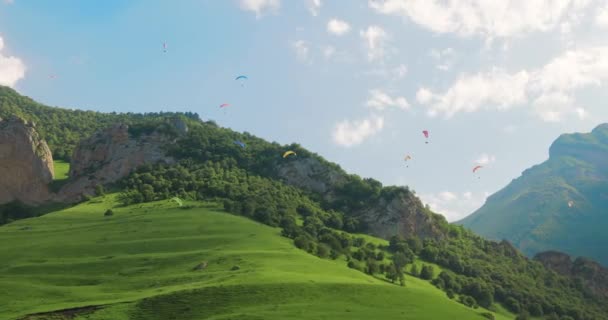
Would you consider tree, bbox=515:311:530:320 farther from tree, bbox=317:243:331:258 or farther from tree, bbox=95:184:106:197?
tree, bbox=95:184:106:197

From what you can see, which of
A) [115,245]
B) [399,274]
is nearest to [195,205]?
[115,245]

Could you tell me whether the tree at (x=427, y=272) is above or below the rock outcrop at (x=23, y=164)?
below

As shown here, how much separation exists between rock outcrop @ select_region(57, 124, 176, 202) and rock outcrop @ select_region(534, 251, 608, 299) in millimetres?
127293

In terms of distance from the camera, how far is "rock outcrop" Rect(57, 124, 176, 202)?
→ 6245 inches

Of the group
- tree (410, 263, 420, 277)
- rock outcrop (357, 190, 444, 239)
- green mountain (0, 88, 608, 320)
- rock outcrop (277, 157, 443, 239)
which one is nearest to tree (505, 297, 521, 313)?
green mountain (0, 88, 608, 320)

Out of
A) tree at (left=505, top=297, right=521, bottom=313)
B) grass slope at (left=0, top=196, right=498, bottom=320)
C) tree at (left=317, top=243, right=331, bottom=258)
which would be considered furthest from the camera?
tree at (left=505, top=297, right=521, bottom=313)

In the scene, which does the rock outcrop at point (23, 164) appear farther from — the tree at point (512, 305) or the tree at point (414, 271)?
the tree at point (512, 305)

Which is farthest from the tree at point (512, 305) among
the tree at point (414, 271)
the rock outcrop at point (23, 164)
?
the rock outcrop at point (23, 164)

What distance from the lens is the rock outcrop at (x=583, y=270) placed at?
17188cm

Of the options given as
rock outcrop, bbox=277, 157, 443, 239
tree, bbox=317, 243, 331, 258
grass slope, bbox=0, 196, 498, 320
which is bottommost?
grass slope, bbox=0, 196, 498, 320

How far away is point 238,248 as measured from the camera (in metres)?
89.0

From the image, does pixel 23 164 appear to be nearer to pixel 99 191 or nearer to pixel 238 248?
pixel 99 191

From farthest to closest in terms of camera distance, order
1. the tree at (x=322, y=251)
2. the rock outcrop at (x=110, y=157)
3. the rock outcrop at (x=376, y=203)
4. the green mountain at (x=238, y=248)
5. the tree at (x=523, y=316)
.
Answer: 1. the rock outcrop at (x=110, y=157)
2. the rock outcrop at (x=376, y=203)
3. the tree at (x=523, y=316)
4. the tree at (x=322, y=251)
5. the green mountain at (x=238, y=248)

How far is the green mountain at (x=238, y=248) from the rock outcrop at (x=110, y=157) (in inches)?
17.4
